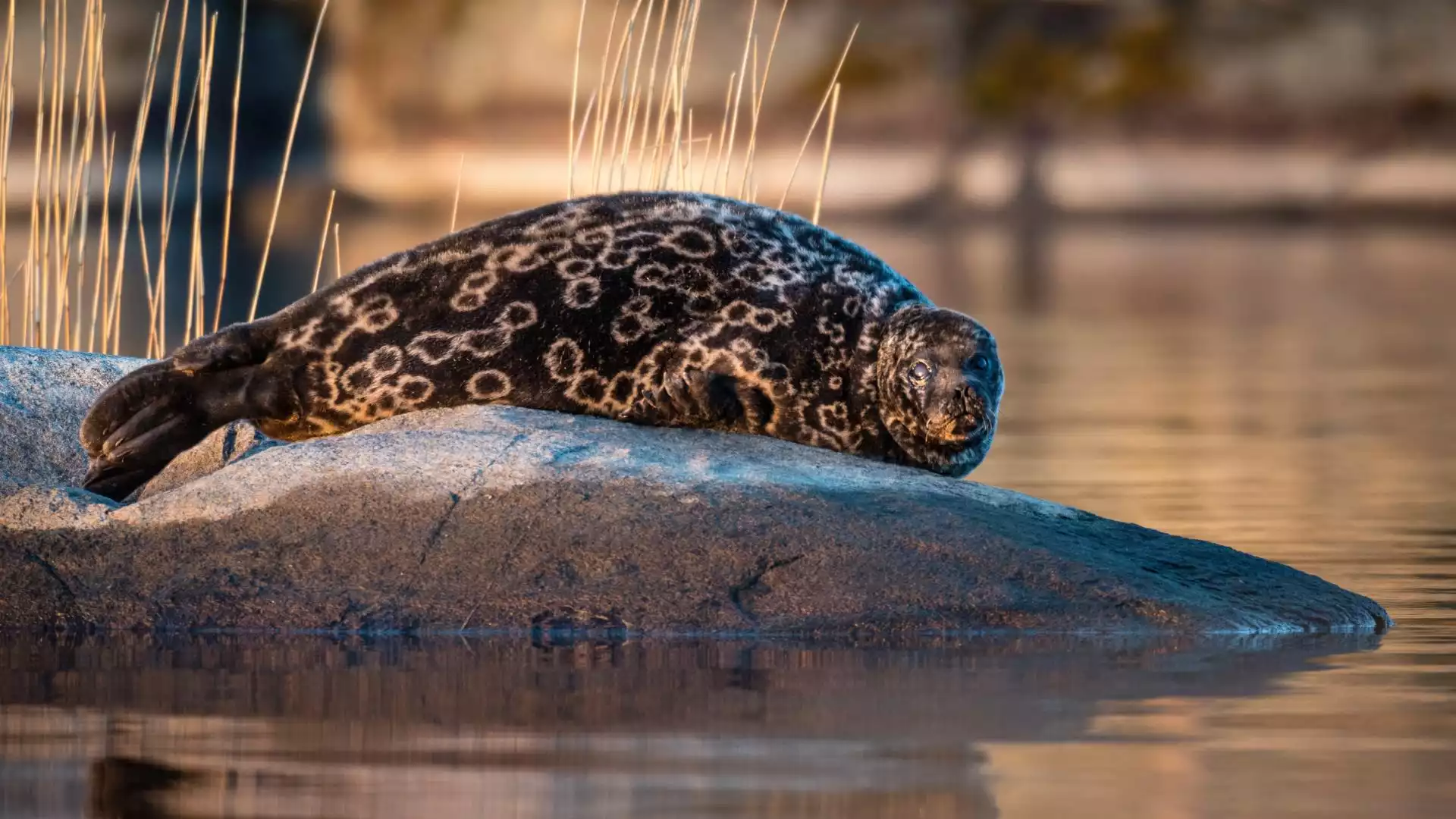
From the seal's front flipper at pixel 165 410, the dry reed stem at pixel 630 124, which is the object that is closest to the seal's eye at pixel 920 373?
the seal's front flipper at pixel 165 410

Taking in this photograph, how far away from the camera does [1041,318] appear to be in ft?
58.4

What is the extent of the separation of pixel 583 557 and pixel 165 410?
1.55 meters

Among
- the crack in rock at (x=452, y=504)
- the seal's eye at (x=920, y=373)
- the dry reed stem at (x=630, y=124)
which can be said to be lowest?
the crack in rock at (x=452, y=504)

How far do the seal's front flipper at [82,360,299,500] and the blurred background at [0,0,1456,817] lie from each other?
122 centimetres

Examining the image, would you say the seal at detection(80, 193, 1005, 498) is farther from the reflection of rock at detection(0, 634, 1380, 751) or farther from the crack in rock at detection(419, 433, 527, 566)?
→ the reflection of rock at detection(0, 634, 1380, 751)

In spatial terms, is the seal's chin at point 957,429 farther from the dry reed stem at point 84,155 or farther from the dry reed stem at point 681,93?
the dry reed stem at point 84,155

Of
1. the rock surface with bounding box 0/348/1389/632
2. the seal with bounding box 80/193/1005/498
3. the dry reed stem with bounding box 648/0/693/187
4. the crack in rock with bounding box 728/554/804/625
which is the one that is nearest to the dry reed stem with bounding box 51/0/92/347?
the seal with bounding box 80/193/1005/498

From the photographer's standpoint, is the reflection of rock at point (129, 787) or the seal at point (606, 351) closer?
the reflection of rock at point (129, 787)

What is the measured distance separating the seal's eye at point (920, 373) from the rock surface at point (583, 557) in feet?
1.48

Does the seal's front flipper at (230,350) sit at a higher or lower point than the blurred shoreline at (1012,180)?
lower

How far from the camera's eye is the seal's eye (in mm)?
6250

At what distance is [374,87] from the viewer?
35.0 m

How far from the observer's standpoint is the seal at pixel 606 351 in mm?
6336

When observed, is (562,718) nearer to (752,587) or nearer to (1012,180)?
(752,587)
